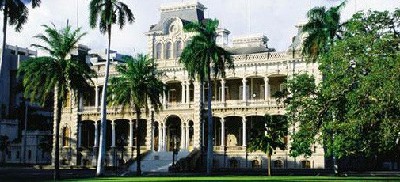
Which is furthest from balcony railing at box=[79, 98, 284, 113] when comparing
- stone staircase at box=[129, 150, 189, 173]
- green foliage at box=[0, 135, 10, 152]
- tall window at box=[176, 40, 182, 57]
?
green foliage at box=[0, 135, 10, 152]

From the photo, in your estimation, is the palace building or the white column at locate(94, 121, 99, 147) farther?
the white column at locate(94, 121, 99, 147)

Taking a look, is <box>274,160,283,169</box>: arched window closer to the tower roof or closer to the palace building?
the palace building

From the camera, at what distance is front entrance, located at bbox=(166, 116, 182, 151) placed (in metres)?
70.9

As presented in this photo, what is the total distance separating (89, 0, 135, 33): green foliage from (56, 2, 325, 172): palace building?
39.3 feet

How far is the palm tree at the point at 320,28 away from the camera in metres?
50.5

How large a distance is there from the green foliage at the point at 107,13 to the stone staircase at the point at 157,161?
1745cm

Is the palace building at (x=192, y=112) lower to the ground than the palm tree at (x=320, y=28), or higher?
lower

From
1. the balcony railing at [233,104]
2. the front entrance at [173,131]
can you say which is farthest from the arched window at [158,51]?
the front entrance at [173,131]

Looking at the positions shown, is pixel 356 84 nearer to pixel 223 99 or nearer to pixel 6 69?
pixel 223 99

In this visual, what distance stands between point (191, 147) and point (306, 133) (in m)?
34.7

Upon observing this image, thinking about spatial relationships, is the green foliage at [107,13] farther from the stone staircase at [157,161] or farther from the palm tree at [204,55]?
the stone staircase at [157,161]

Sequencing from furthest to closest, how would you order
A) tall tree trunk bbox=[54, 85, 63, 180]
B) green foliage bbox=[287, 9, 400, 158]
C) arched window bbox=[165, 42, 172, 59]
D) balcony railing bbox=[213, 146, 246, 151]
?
arched window bbox=[165, 42, 172, 59]
balcony railing bbox=[213, 146, 246, 151]
tall tree trunk bbox=[54, 85, 63, 180]
green foliage bbox=[287, 9, 400, 158]

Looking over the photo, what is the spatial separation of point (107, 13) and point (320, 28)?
17594 millimetres

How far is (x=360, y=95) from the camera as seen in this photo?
30.0m
